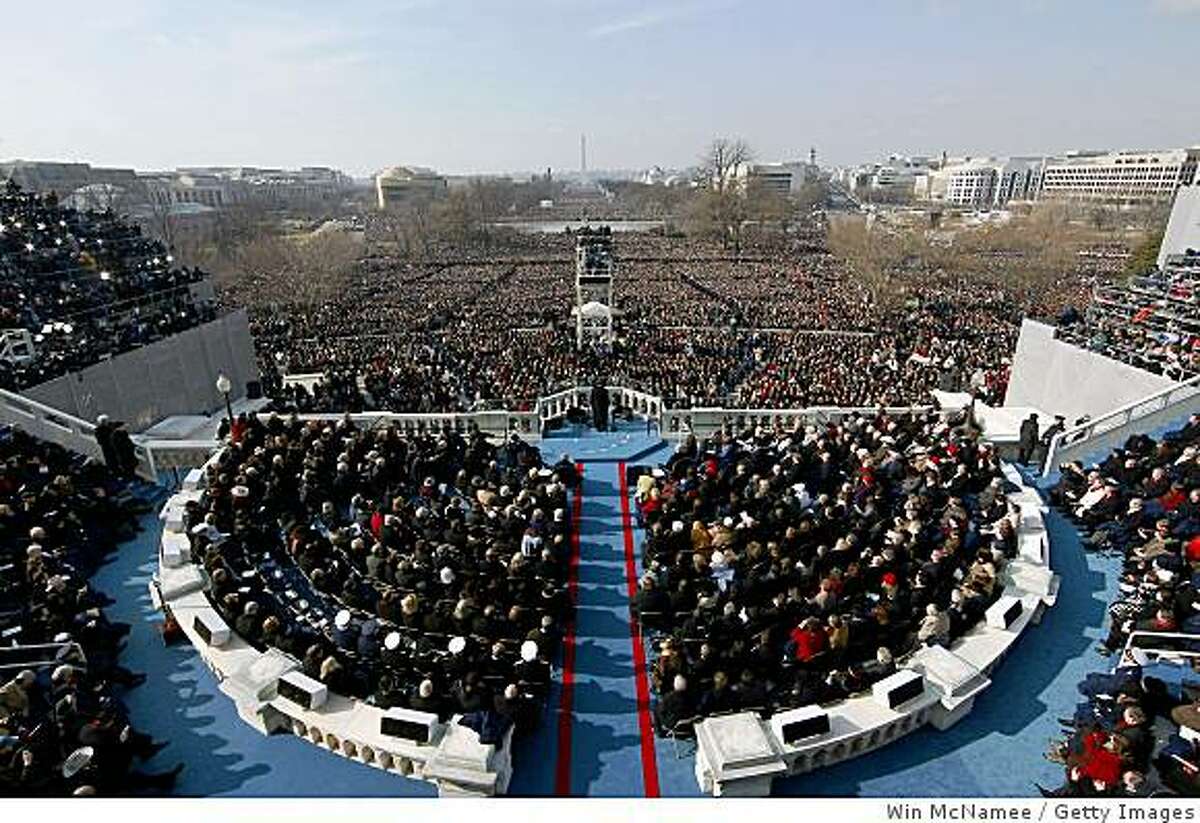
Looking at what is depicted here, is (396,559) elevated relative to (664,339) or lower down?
elevated

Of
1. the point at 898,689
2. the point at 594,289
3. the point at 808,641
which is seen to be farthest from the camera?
the point at 594,289

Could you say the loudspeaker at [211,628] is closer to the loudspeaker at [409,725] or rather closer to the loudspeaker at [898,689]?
the loudspeaker at [409,725]

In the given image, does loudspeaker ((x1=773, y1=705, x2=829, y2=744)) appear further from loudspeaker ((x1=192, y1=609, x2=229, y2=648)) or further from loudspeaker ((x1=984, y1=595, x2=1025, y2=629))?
loudspeaker ((x1=192, y1=609, x2=229, y2=648))

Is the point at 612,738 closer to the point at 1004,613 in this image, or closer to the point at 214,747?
the point at 214,747

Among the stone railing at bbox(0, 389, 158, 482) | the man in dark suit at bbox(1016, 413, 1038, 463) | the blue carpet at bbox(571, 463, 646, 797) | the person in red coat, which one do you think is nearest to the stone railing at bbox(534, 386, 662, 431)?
the blue carpet at bbox(571, 463, 646, 797)

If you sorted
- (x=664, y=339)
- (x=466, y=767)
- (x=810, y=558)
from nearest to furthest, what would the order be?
(x=466, y=767) < (x=810, y=558) < (x=664, y=339)

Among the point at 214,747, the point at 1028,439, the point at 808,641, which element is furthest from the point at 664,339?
→ the point at 214,747
